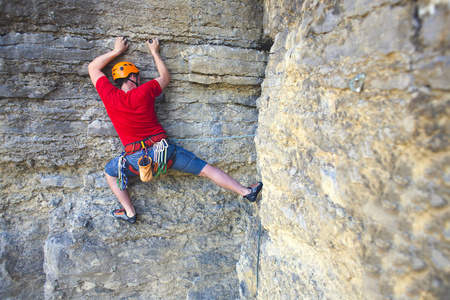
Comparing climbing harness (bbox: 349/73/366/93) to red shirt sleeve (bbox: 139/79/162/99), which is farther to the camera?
red shirt sleeve (bbox: 139/79/162/99)

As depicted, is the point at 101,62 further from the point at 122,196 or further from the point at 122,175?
the point at 122,196

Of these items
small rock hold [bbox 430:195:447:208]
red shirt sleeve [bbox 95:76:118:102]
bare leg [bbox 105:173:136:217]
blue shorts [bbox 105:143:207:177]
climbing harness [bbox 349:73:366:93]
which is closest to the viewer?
small rock hold [bbox 430:195:447:208]

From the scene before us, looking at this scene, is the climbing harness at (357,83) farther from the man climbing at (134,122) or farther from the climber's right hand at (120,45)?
the climber's right hand at (120,45)

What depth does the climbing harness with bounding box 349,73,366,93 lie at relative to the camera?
1334mm

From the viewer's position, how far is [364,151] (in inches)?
53.0

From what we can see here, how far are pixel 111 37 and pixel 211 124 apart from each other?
3.87 feet

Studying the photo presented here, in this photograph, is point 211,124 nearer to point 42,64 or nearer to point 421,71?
point 42,64

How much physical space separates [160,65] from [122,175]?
103 centimetres

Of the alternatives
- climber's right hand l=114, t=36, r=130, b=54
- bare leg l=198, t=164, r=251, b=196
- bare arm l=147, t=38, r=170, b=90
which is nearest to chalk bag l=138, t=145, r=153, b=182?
bare leg l=198, t=164, r=251, b=196

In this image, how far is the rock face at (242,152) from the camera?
1162mm

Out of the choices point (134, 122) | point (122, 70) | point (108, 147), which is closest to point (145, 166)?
point (134, 122)

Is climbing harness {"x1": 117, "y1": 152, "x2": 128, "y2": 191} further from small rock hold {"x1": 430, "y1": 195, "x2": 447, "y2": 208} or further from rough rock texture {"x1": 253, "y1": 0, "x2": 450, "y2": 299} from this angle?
small rock hold {"x1": 430, "y1": 195, "x2": 447, "y2": 208}

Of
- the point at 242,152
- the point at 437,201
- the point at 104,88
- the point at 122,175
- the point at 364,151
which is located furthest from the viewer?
the point at 242,152

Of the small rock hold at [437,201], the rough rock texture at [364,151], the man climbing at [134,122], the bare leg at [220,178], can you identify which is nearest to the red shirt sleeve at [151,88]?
the man climbing at [134,122]
